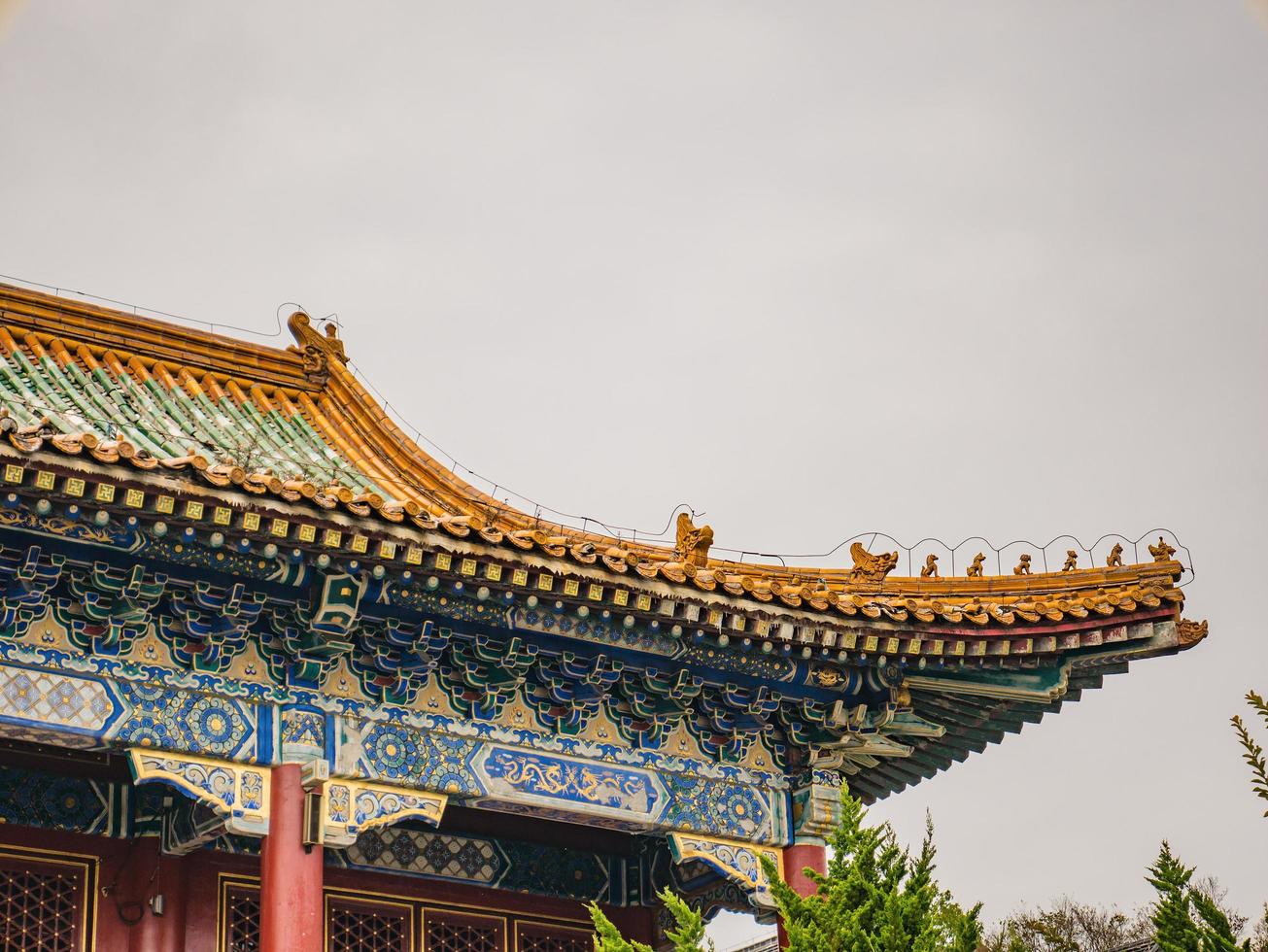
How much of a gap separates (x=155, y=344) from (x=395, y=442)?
1888 millimetres

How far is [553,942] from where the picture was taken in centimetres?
1272

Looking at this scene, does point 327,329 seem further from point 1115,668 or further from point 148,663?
point 1115,668

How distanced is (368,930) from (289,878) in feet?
6.28

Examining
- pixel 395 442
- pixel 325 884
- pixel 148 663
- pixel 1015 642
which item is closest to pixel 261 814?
pixel 148 663

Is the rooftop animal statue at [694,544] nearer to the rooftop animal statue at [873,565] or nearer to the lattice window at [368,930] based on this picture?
the rooftop animal statue at [873,565]

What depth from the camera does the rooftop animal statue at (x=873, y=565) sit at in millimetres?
12617

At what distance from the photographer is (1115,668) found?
1208 centimetres

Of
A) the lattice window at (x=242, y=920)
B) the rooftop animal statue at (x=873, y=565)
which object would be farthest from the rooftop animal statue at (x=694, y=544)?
the lattice window at (x=242, y=920)

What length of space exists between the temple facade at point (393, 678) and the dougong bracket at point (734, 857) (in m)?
0.02

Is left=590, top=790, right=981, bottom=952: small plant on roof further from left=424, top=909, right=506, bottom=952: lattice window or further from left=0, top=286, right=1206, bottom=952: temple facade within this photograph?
left=424, top=909, right=506, bottom=952: lattice window

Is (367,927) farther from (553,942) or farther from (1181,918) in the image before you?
(1181,918)

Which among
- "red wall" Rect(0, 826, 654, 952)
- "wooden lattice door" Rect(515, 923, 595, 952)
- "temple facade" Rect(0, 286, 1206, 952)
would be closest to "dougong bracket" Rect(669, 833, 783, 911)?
"temple facade" Rect(0, 286, 1206, 952)

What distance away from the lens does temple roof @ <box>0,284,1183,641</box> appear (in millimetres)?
10977

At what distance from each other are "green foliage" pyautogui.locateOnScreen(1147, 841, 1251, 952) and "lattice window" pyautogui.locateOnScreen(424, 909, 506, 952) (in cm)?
Answer: 508
